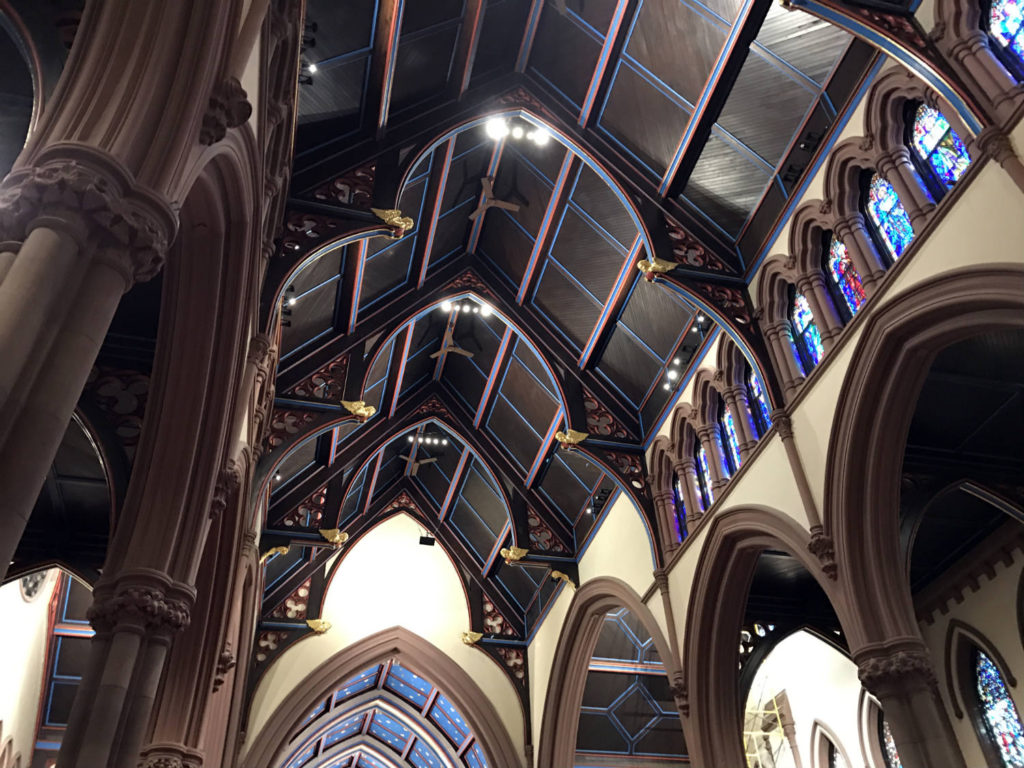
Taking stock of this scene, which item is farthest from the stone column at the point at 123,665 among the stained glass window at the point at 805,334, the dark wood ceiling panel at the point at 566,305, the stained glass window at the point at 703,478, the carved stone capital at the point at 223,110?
the dark wood ceiling panel at the point at 566,305

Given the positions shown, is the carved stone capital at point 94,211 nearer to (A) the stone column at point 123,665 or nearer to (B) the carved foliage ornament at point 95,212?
(B) the carved foliage ornament at point 95,212

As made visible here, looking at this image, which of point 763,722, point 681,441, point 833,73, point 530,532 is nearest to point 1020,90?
point 833,73

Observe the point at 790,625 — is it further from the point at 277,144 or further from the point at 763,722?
the point at 277,144

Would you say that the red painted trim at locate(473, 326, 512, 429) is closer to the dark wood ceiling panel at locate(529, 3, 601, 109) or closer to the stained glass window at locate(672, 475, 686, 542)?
the stained glass window at locate(672, 475, 686, 542)

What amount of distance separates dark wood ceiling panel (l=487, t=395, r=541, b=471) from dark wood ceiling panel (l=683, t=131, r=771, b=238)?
5.86 meters

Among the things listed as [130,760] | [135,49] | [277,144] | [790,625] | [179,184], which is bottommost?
[130,760]

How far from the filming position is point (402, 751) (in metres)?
22.5

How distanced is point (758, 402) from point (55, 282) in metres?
8.76

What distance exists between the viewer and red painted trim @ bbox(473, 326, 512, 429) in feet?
49.2

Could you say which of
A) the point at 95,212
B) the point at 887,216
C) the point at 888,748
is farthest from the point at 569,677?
the point at 95,212

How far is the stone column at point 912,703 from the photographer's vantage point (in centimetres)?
730

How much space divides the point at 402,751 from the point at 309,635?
7595 millimetres

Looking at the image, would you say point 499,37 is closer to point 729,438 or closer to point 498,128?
point 498,128

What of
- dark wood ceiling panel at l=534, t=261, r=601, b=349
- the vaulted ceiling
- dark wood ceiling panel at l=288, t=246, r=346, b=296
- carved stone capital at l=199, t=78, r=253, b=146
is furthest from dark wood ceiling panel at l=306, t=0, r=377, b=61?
dark wood ceiling panel at l=534, t=261, r=601, b=349
